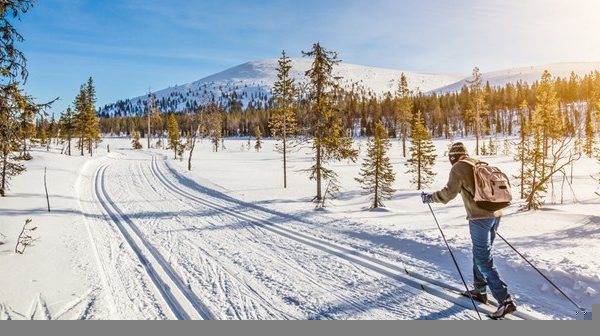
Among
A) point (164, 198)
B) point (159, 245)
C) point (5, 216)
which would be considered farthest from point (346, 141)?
point (5, 216)

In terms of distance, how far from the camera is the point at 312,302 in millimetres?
6016

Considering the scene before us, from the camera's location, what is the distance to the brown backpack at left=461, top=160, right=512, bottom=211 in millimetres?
5352

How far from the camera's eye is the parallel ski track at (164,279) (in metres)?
5.80

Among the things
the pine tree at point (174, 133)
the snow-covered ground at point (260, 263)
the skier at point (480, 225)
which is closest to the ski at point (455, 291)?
the skier at point (480, 225)

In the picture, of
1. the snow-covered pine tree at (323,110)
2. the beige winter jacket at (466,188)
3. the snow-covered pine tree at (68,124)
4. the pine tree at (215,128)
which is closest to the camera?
the beige winter jacket at (466,188)

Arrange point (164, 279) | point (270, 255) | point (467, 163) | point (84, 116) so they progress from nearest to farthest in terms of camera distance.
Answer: point (467, 163), point (164, 279), point (270, 255), point (84, 116)

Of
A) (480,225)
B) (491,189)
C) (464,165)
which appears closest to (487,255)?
(480,225)

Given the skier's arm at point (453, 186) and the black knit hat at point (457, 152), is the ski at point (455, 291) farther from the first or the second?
the black knit hat at point (457, 152)

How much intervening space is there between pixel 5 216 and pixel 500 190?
16718mm

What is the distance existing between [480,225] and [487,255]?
1.52ft

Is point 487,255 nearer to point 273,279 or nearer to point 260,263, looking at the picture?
point 273,279

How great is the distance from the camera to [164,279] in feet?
24.1

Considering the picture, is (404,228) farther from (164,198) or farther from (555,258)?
(164,198)

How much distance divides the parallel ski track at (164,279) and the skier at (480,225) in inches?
164
